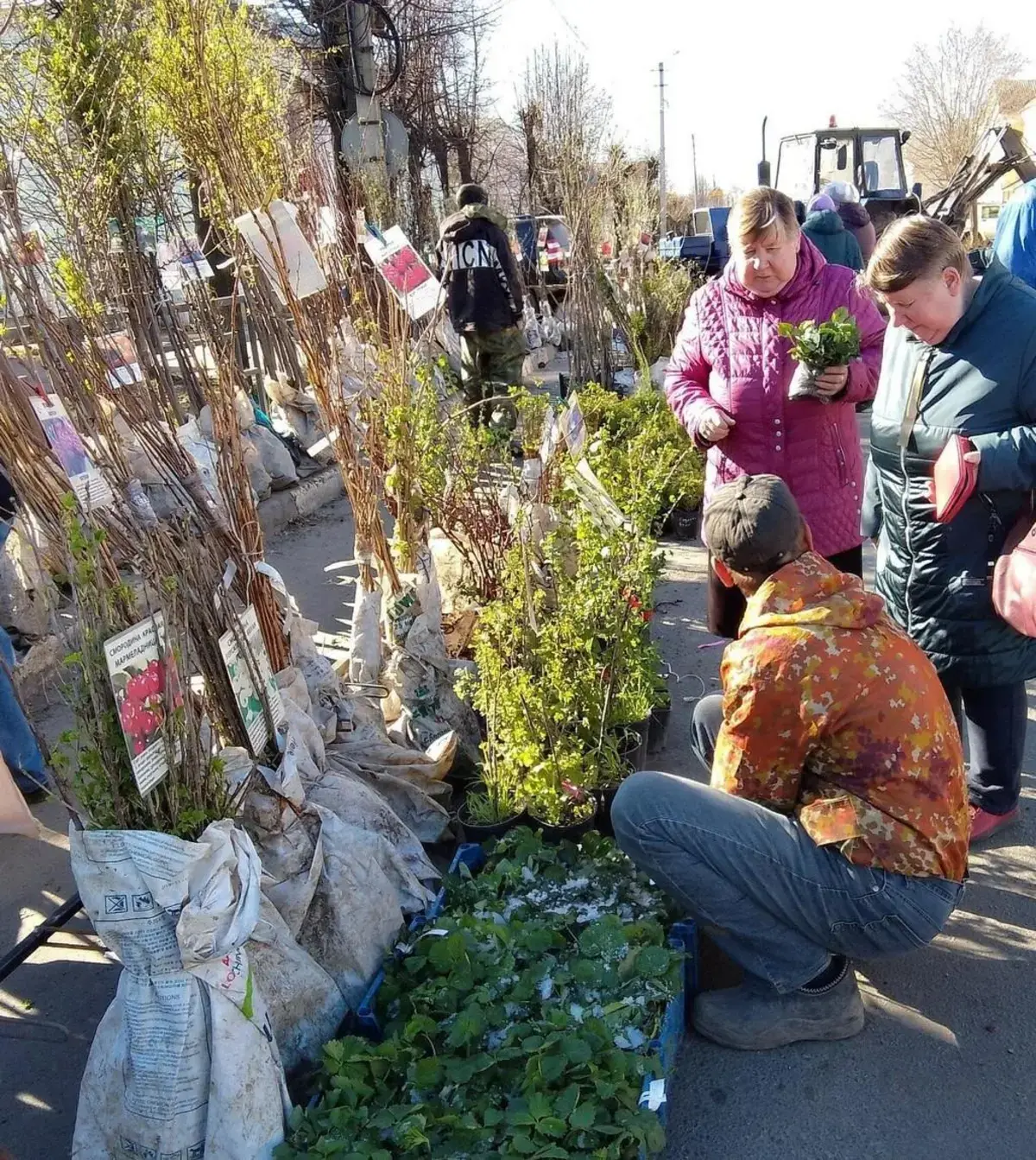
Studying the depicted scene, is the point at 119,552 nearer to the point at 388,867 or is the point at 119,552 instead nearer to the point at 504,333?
the point at 388,867

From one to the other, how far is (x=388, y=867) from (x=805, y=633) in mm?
1167

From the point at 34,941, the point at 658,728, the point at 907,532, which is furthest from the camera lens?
the point at 658,728

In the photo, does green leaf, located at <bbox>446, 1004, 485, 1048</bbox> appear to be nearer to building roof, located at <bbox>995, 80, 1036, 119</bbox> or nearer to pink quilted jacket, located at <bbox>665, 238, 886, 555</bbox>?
pink quilted jacket, located at <bbox>665, 238, 886, 555</bbox>

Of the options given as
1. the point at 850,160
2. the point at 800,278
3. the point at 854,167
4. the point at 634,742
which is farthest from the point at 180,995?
the point at 850,160

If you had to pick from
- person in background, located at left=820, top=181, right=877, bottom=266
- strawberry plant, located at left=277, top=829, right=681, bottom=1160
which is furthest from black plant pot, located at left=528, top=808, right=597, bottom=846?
person in background, located at left=820, top=181, right=877, bottom=266

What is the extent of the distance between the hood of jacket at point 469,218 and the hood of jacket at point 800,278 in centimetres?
384

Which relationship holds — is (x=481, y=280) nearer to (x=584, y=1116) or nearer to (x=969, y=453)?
(x=969, y=453)

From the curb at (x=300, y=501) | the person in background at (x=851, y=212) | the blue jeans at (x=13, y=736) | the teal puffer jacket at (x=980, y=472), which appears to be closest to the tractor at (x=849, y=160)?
the person in background at (x=851, y=212)

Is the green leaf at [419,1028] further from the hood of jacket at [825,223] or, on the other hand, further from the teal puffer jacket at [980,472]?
the hood of jacket at [825,223]

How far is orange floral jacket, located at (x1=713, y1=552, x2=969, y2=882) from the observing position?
1692 millimetres

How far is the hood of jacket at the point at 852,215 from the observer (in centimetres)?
670

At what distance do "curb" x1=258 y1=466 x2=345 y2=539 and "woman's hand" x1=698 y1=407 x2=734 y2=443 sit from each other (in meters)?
3.16

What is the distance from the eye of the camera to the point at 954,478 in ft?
6.66

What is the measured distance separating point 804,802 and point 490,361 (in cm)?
517
